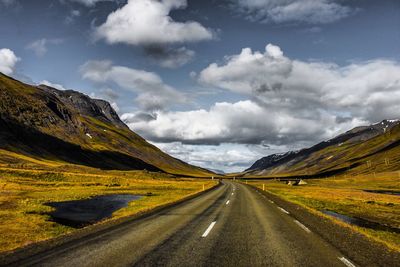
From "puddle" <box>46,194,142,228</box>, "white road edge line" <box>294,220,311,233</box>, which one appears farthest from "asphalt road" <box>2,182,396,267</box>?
"puddle" <box>46,194,142,228</box>

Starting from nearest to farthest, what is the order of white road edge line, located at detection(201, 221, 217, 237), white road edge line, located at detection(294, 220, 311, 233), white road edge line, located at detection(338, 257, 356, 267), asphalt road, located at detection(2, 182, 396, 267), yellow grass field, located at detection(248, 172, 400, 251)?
1. white road edge line, located at detection(338, 257, 356, 267)
2. asphalt road, located at detection(2, 182, 396, 267)
3. white road edge line, located at detection(201, 221, 217, 237)
4. white road edge line, located at detection(294, 220, 311, 233)
5. yellow grass field, located at detection(248, 172, 400, 251)

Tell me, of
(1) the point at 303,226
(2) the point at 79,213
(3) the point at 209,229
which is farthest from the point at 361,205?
(3) the point at 209,229

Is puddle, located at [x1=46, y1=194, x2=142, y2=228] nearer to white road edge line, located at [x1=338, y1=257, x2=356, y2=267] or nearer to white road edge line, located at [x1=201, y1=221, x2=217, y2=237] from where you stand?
white road edge line, located at [x1=201, y1=221, x2=217, y2=237]

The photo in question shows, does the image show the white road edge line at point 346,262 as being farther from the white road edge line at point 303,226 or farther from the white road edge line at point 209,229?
the white road edge line at point 209,229

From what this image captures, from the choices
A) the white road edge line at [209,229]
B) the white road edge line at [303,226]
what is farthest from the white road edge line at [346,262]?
the white road edge line at [209,229]

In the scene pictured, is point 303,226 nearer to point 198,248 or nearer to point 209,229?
point 209,229

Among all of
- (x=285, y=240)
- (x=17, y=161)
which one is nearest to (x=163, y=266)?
(x=285, y=240)

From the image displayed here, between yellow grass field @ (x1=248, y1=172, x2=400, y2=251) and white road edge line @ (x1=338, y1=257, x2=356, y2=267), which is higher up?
yellow grass field @ (x1=248, y1=172, x2=400, y2=251)

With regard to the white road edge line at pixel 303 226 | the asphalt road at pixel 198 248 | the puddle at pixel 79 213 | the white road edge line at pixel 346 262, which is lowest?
the puddle at pixel 79 213

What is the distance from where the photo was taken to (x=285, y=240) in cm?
1388

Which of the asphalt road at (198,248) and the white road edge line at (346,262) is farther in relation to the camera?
the asphalt road at (198,248)

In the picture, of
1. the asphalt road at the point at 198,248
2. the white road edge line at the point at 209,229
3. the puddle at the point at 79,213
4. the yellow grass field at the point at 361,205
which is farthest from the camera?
the puddle at the point at 79,213

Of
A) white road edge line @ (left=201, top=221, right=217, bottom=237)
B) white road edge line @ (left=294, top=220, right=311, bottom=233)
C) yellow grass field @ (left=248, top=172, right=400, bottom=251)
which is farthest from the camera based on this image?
yellow grass field @ (left=248, top=172, right=400, bottom=251)

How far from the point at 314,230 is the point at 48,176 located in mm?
74911
